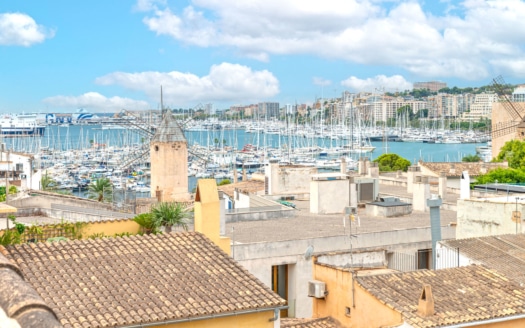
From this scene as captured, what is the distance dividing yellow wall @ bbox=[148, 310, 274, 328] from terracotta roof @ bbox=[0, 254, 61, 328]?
17.9 feet

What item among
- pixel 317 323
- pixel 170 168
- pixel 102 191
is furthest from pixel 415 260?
pixel 170 168

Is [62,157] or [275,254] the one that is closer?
[275,254]

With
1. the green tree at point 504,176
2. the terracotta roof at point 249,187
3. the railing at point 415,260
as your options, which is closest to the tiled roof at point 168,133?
the terracotta roof at point 249,187

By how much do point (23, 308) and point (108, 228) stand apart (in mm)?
9733

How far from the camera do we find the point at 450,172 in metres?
41.8

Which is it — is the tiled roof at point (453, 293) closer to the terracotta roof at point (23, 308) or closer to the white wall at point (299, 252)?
the white wall at point (299, 252)

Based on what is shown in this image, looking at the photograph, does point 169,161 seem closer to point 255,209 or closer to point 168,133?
point 168,133

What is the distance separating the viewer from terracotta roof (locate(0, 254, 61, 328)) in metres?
3.26

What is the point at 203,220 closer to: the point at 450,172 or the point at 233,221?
the point at 233,221

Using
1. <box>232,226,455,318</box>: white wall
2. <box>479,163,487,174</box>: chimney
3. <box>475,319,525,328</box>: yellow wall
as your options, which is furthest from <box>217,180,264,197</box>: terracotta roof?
<box>475,319,525,328</box>: yellow wall

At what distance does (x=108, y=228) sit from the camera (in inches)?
511

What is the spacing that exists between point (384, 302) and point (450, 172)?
31918 mm

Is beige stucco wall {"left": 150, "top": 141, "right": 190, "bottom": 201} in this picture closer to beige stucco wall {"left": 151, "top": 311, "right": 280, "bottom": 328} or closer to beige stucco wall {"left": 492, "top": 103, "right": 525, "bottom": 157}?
beige stucco wall {"left": 151, "top": 311, "right": 280, "bottom": 328}

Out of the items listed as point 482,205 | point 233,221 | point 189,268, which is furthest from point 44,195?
point 189,268
